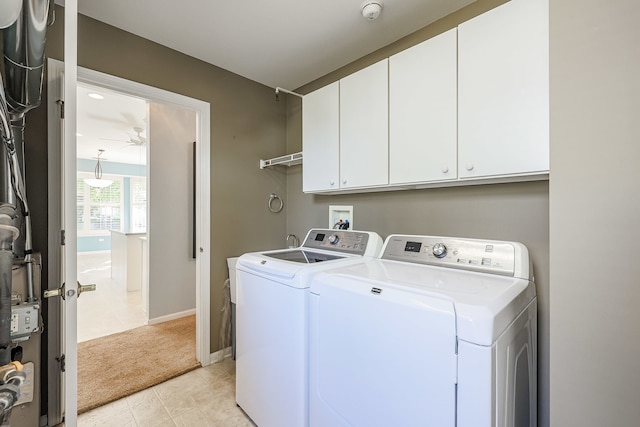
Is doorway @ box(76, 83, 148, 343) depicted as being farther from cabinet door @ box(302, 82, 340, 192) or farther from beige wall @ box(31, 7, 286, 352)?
cabinet door @ box(302, 82, 340, 192)

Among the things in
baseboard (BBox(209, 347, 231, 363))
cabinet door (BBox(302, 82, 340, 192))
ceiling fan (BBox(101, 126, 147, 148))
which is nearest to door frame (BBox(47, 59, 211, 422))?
baseboard (BBox(209, 347, 231, 363))

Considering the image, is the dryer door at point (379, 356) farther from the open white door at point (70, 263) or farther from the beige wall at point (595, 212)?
the open white door at point (70, 263)

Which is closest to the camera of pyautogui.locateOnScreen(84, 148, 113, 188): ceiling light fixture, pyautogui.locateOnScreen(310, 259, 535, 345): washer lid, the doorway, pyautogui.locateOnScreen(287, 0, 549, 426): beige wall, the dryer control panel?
pyautogui.locateOnScreen(310, 259, 535, 345): washer lid

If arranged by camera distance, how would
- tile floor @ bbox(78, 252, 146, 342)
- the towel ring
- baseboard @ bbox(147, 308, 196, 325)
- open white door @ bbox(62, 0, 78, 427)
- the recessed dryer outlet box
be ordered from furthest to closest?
baseboard @ bbox(147, 308, 196, 325)
tile floor @ bbox(78, 252, 146, 342)
the towel ring
the recessed dryer outlet box
open white door @ bbox(62, 0, 78, 427)

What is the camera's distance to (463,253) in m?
1.36

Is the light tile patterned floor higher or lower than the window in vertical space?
lower

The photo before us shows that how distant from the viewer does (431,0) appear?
158 cm

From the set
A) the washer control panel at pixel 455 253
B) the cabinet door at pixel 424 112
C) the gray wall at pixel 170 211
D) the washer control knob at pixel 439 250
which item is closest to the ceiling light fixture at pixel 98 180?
the gray wall at pixel 170 211

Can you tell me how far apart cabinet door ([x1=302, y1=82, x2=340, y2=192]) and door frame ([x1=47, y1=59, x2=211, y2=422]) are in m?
0.83

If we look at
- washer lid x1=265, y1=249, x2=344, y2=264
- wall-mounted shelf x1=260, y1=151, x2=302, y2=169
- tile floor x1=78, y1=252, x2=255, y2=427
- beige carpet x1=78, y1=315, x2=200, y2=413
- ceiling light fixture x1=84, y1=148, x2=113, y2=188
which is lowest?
tile floor x1=78, y1=252, x2=255, y2=427

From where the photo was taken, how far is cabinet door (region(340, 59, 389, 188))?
A: 1675 mm

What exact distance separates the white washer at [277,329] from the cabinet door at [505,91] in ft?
2.58

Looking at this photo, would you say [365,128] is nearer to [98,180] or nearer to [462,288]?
[462,288]

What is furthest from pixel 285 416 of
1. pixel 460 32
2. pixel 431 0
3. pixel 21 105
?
pixel 431 0
